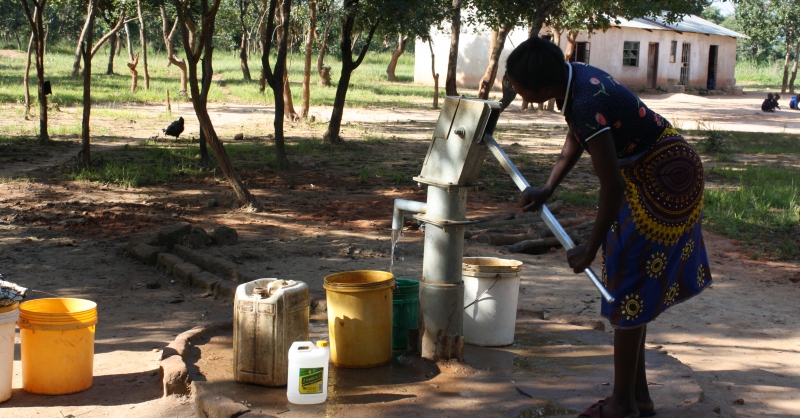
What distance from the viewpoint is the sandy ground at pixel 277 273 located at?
373 cm

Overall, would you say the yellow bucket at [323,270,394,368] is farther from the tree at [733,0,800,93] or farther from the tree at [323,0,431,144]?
the tree at [733,0,800,93]

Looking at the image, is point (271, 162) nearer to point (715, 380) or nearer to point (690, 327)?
point (690, 327)

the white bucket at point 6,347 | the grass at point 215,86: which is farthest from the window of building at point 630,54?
the white bucket at point 6,347

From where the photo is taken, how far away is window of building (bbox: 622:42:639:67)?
31281 millimetres

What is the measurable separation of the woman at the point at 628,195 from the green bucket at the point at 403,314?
1216 mm

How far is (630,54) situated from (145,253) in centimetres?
2877

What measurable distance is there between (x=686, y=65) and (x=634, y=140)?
108ft


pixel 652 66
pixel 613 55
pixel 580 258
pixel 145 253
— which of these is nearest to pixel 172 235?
pixel 145 253

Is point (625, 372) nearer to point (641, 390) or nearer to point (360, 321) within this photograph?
point (641, 390)

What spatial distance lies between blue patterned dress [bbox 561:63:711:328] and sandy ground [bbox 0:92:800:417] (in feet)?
2.44

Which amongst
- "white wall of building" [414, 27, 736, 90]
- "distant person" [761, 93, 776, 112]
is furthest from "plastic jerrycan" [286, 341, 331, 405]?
"white wall of building" [414, 27, 736, 90]

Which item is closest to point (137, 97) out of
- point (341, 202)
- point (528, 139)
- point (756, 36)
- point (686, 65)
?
point (528, 139)

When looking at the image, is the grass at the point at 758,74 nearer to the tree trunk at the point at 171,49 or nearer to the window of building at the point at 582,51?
the window of building at the point at 582,51

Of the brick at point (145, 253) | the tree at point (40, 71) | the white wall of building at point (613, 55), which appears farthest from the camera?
the white wall of building at point (613, 55)
